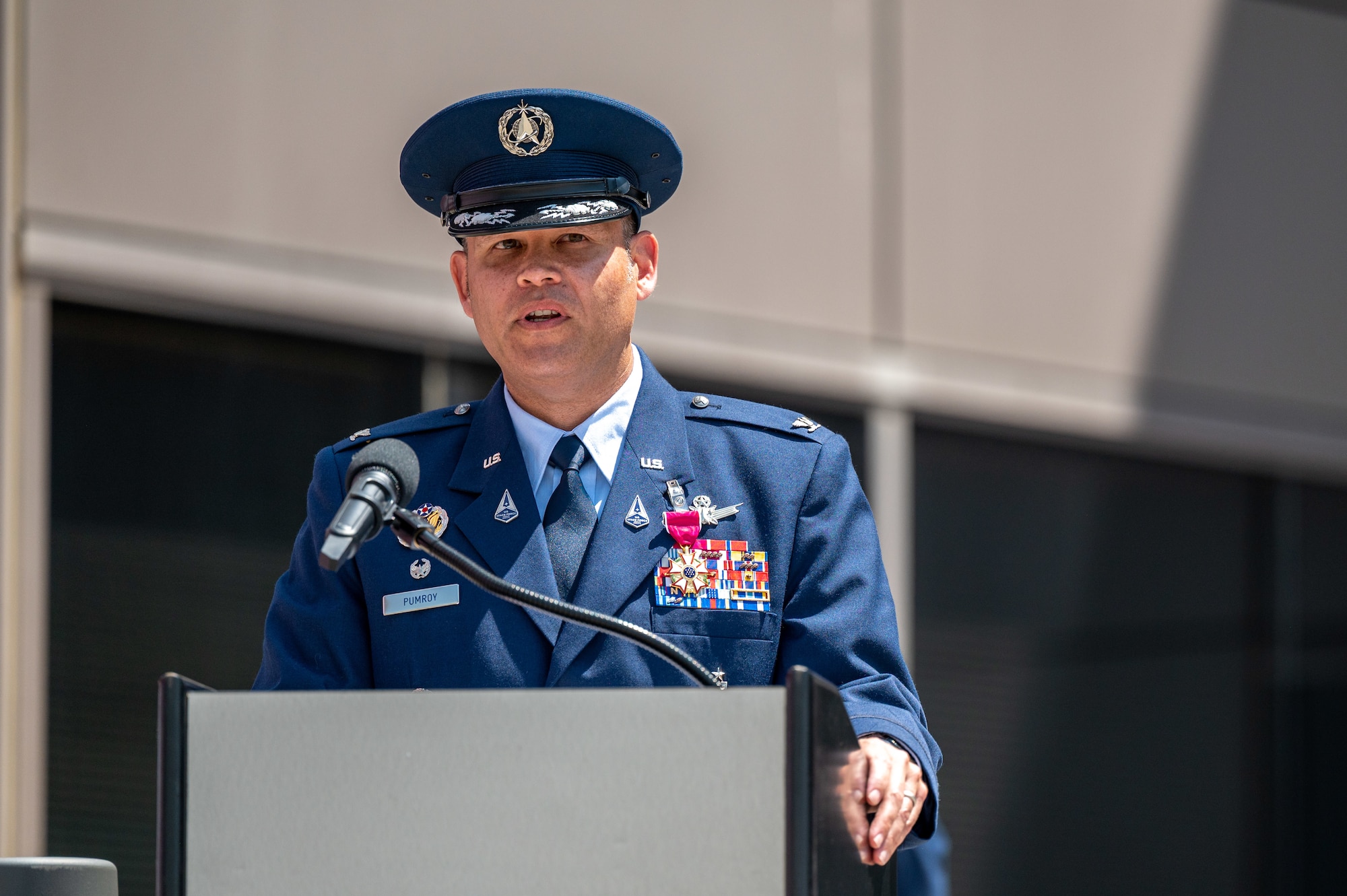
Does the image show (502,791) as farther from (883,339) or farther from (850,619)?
(883,339)

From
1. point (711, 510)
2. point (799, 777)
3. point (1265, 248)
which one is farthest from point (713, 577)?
point (1265, 248)

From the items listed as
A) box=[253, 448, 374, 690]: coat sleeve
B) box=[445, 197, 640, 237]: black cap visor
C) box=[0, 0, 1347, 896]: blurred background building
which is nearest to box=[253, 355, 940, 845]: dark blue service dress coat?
box=[253, 448, 374, 690]: coat sleeve

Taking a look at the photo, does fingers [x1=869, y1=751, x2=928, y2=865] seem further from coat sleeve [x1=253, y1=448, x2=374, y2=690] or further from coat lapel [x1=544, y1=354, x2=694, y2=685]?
coat sleeve [x1=253, y1=448, x2=374, y2=690]

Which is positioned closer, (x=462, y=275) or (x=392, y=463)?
(x=392, y=463)

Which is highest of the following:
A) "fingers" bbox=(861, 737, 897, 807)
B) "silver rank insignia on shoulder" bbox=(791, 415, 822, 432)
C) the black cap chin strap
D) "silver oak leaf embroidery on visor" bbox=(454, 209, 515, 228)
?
the black cap chin strap

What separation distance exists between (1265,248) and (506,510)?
17.7 ft

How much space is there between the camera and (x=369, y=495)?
1484 mm

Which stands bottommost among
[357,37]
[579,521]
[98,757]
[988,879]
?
[988,879]

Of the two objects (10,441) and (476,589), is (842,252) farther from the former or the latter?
(476,589)

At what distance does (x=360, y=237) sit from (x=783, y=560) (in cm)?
314

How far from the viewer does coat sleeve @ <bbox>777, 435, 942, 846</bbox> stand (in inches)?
68.6

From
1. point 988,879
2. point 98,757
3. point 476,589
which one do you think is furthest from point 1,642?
point 988,879

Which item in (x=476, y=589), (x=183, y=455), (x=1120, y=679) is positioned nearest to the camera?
(x=476, y=589)

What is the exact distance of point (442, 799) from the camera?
1.39 m
